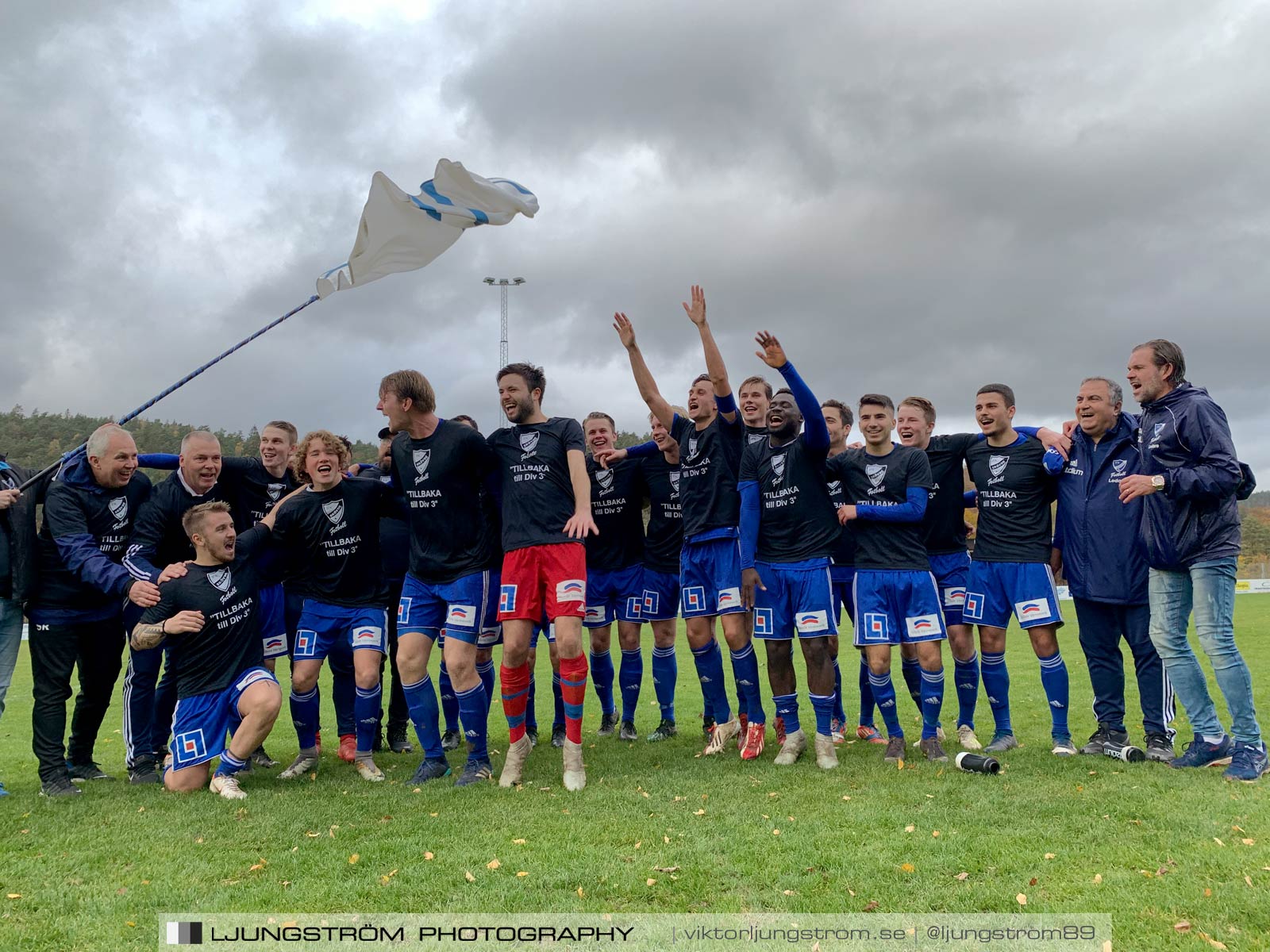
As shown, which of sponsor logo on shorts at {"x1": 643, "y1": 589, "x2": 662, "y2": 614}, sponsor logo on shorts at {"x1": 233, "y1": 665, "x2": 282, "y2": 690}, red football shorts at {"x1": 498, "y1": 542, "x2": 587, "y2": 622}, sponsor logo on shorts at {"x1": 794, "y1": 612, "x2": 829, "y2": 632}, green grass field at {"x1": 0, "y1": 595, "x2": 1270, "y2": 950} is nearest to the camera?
green grass field at {"x1": 0, "y1": 595, "x2": 1270, "y2": 950}

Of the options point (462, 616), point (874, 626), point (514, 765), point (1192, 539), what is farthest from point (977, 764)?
point (462, 616)

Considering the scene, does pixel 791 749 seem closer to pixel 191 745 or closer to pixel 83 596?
pixel 191 745

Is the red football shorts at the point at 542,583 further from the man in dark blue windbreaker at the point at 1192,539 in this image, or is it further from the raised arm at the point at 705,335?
the man in dark blue windbreaker at the point at 1192,539

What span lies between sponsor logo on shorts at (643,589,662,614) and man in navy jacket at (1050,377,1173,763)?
3634 millimetres

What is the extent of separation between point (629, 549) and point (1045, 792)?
4397mm

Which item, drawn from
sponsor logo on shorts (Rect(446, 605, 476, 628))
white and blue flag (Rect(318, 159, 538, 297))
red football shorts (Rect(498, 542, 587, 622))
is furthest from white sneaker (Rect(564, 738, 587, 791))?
white and blue flag (Rect(318, 159, 538, 297))

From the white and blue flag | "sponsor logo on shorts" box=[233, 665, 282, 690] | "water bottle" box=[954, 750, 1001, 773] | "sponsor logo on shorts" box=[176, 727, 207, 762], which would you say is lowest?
"water bottle" box=[954, 750, 1001, 773]

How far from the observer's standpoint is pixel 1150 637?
6.94 meters

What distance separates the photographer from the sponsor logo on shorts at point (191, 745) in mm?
6773

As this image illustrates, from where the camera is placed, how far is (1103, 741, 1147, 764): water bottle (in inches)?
275

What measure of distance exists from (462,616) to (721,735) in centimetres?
260

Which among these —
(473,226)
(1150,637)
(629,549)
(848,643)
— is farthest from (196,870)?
(848,643)

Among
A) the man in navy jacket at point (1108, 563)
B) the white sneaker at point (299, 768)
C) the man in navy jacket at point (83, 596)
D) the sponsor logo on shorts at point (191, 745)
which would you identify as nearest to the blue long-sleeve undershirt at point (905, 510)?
the man in navy jacket at point (1108, 563)

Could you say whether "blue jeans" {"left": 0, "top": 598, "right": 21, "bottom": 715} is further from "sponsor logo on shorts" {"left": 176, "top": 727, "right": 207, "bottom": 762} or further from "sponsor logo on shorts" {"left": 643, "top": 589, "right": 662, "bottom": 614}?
"sponsor logo on shorts" {"left": 643, "top": 589, "right": 662, "bottom": 614}
